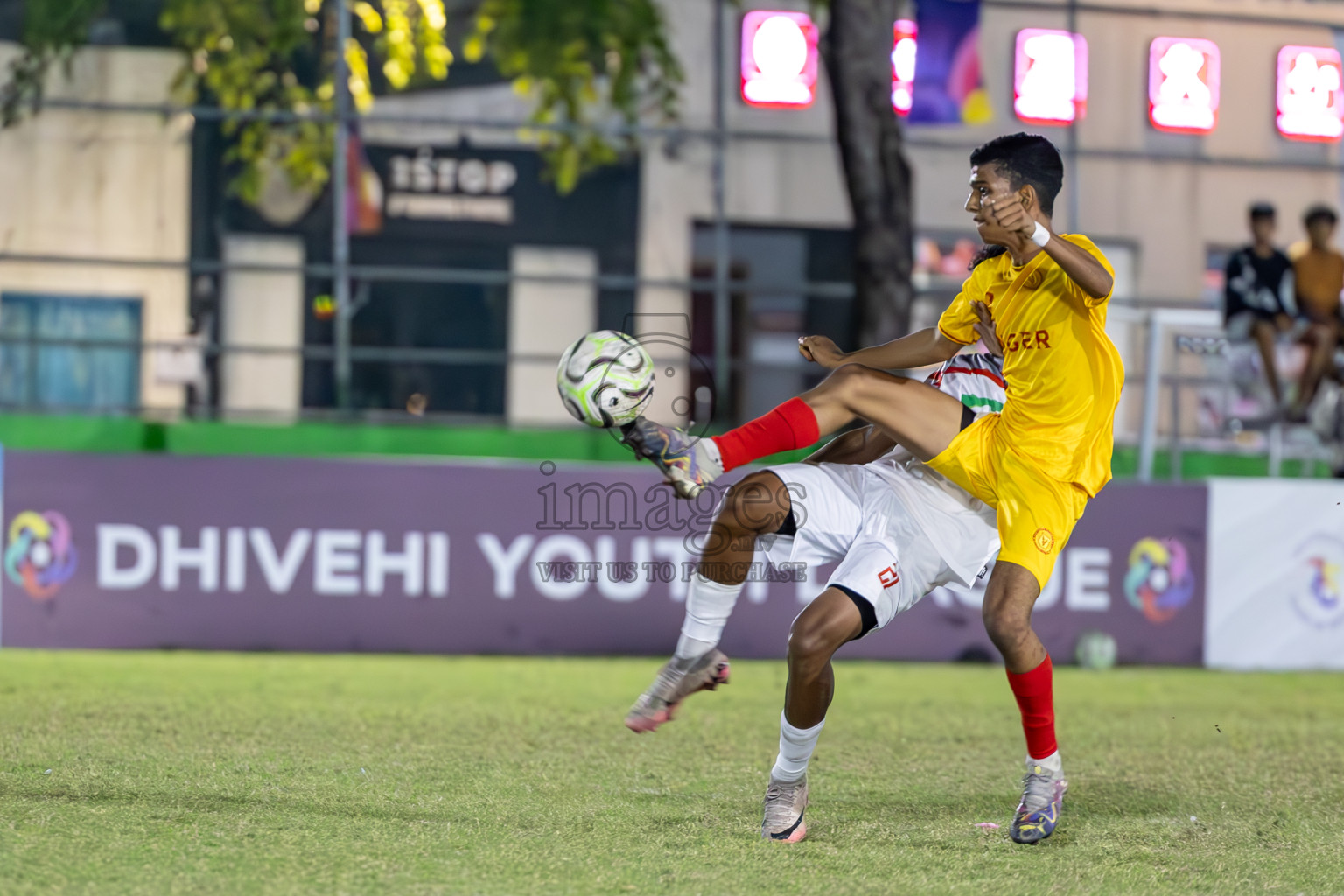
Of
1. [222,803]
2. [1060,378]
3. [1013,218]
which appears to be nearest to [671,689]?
[222,803]

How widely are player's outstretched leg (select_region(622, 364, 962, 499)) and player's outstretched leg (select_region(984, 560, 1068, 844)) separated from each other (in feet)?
1.57

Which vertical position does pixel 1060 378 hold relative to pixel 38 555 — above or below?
above

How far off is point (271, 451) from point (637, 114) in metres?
5.50

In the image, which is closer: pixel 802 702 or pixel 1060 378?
pixel 802 702

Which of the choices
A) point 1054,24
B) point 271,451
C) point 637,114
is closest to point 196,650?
point 271,451

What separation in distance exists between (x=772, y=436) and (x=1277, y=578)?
6408 millimetres

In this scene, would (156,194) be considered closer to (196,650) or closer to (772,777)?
(196,650)

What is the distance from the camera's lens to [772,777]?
182 inches

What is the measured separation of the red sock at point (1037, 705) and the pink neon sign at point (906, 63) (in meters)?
11.6

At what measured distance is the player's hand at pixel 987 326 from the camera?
503 cm

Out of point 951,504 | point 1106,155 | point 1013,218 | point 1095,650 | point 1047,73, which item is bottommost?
point 1095,650

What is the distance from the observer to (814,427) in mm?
4617

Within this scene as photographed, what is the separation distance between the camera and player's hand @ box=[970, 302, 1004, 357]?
5031 millimetres

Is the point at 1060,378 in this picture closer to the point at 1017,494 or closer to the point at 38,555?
the point at 1017,494
